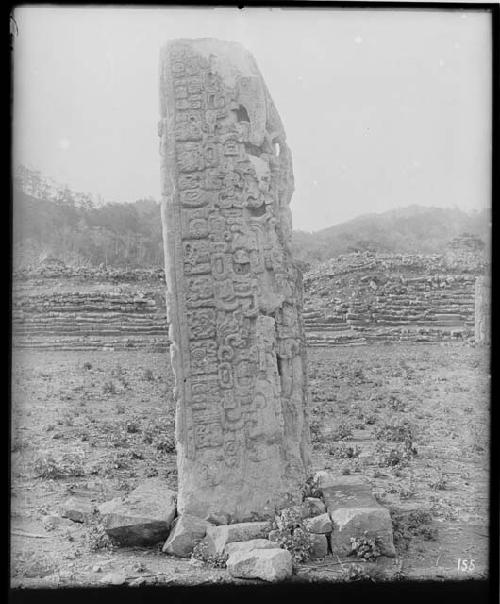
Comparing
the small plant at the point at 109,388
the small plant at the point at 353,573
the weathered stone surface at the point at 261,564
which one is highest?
the small plant at the point at 109,388

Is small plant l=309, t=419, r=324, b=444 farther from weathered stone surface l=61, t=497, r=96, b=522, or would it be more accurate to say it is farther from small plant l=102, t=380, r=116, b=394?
weathered stone surface l=61, t=497, r=96, b=522

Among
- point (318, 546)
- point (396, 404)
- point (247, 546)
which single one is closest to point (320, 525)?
point (318, 546)

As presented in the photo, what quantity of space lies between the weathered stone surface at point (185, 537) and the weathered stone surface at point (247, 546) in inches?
7.9

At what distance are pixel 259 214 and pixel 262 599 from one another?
2.35m

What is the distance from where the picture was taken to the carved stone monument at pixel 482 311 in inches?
192

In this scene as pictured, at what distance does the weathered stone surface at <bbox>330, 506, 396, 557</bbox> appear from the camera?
460 centimetres

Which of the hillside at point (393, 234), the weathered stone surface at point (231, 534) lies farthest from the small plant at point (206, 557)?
the hillside at point (393, 234)

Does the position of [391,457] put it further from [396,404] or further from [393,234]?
[393,234]

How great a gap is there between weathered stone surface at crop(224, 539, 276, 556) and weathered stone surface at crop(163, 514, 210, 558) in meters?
0.20

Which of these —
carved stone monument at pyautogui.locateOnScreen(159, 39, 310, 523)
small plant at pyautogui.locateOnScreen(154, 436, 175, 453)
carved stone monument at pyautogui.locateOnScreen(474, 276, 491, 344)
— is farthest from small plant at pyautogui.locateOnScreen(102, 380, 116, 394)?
carved stone monument at pyautogui.locateOnScreen(474, 276, 491, 344)

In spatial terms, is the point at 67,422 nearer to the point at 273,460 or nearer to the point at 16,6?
the point at 273,460

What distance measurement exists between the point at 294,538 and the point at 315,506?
0.97 feet

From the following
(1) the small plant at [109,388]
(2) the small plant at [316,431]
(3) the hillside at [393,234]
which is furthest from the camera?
(2) the small plant at [316,431]

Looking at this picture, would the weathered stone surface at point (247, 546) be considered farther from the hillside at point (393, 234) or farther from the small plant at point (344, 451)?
the hillside at point (393, 234)
